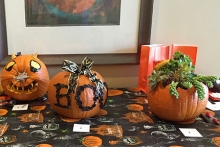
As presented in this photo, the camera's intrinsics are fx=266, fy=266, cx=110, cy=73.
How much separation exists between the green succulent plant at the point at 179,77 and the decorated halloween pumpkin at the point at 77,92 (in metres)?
0.17

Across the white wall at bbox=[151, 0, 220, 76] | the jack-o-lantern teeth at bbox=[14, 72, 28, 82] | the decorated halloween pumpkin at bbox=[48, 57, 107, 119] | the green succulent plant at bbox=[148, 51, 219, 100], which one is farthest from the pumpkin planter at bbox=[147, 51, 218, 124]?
the jack-o-lantern teeth at bbox=[14, 72, 28, 82]

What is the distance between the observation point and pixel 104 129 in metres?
0.74

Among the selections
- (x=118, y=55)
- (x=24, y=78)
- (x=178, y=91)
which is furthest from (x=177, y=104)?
(x=24, y=78)

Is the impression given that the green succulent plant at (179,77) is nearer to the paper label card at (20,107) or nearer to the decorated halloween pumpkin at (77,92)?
the decorated halloween pumpkin at (77,92)

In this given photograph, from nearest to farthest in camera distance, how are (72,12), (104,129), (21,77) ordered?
(104,129) → (21,77) → (72,12)

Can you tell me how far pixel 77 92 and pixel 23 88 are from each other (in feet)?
0.74

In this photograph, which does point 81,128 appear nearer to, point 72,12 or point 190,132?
point 190,132

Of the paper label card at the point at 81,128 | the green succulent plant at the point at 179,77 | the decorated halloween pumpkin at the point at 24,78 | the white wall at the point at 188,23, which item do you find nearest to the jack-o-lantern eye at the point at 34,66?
the decorated halloween pumpkin at the point at 24,78

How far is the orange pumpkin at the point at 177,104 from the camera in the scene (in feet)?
2.49

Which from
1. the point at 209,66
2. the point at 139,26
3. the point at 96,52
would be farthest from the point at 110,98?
Result: the point at 209,66

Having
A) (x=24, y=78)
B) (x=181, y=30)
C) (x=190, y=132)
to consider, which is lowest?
(x=190, y=132)

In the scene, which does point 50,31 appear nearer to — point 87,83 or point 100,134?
point 87,83

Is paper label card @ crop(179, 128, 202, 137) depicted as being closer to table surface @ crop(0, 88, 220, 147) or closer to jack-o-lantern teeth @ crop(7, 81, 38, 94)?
table surface @ crop(0, 88, 220, 147)

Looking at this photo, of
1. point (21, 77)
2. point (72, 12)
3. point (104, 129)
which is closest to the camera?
point (104, 129)
